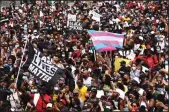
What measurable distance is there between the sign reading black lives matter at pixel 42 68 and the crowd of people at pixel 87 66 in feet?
2.63

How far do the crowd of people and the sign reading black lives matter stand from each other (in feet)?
2.63

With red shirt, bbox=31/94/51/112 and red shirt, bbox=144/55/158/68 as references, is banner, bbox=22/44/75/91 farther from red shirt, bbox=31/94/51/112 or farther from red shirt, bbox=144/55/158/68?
red shirt, bbox=144/55/158/68

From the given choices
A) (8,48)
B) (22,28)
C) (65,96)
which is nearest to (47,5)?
(22,28)

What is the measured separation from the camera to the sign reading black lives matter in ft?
38.5

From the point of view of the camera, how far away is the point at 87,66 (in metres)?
15.6

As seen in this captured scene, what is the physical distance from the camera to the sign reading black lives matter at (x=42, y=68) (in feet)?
38.5

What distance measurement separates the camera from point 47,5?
107 feet

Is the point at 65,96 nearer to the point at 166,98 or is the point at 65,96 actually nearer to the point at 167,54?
the point at 166,98

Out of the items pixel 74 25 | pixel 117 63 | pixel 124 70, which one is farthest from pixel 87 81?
pixel 74 25

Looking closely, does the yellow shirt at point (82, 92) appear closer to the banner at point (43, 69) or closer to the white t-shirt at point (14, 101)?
the banner at point (43, 69)

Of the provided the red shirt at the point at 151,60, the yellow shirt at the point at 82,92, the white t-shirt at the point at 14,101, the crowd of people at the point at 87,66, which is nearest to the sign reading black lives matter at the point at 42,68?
the crowd of people at the point at 87,66

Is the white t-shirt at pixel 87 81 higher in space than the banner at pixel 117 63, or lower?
lower

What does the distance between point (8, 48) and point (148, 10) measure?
500 inches

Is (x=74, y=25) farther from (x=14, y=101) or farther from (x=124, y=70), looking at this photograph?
(x=14, y=101)
